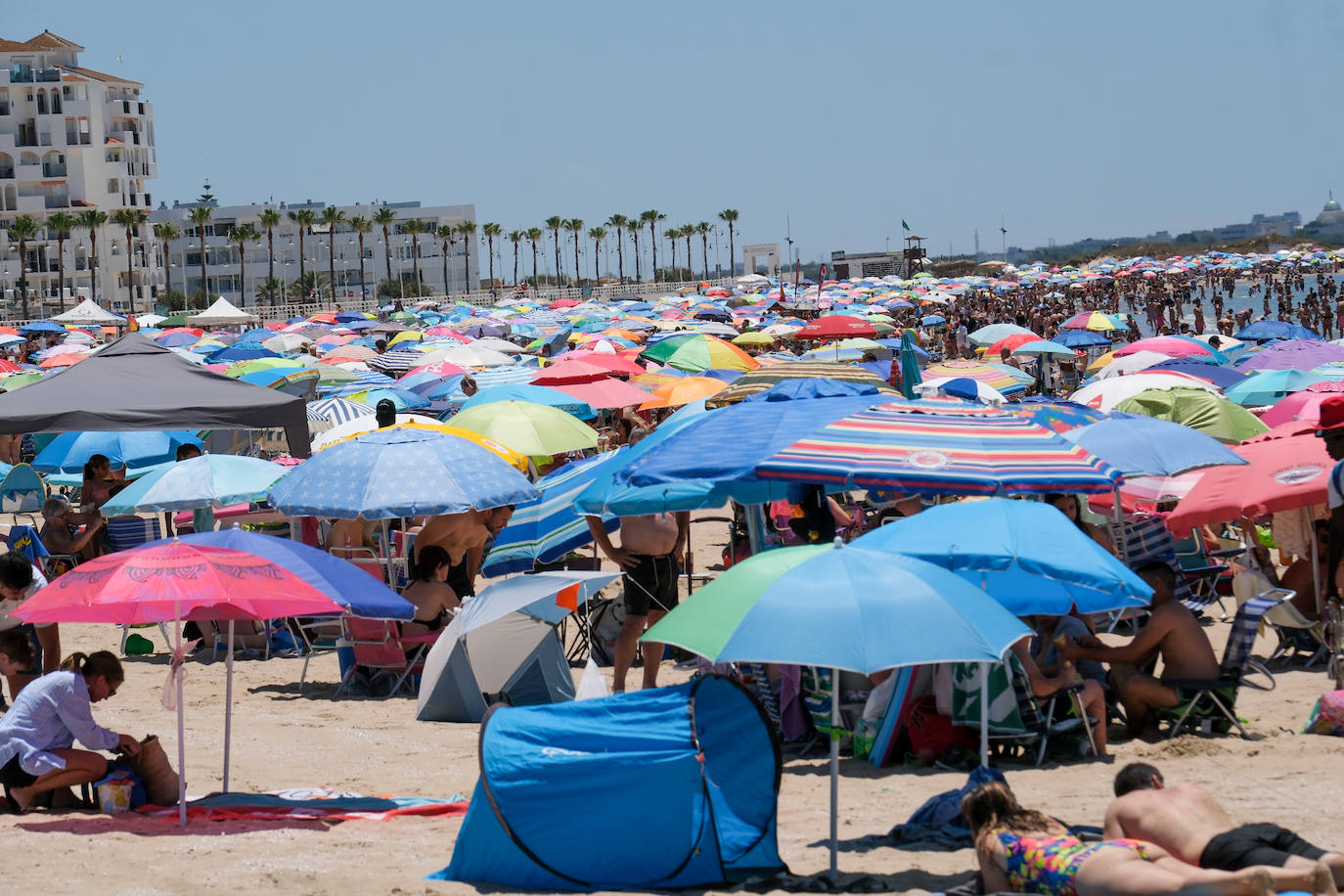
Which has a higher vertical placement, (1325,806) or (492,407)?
(492,407)

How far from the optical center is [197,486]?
9.32 meters

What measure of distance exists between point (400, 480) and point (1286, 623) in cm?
467

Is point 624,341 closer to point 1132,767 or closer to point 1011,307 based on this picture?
point 1132,767

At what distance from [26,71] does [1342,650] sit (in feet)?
293

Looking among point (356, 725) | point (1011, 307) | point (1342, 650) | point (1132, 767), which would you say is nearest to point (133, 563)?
point (356, 725)

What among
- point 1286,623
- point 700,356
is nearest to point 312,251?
point 700,356

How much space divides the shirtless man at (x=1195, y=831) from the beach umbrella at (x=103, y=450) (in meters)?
9.57

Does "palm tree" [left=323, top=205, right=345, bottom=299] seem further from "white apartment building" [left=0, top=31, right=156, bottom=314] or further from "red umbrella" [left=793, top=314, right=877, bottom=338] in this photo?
"red umbrella" [left=793, top=314, right=877, bottom=338]

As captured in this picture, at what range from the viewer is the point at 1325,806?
5.09 m

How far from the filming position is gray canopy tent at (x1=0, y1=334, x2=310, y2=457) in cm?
863

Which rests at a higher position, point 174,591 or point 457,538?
point 174,591

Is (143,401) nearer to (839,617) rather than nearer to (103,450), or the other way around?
(103,450)

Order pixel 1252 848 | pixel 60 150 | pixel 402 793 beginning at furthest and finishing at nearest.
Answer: pixel 60 150 → pixel 402 793 → pixel 1252 848

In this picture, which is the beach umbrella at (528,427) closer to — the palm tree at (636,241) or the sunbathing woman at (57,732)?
the sunbathing woman at (57,732)
